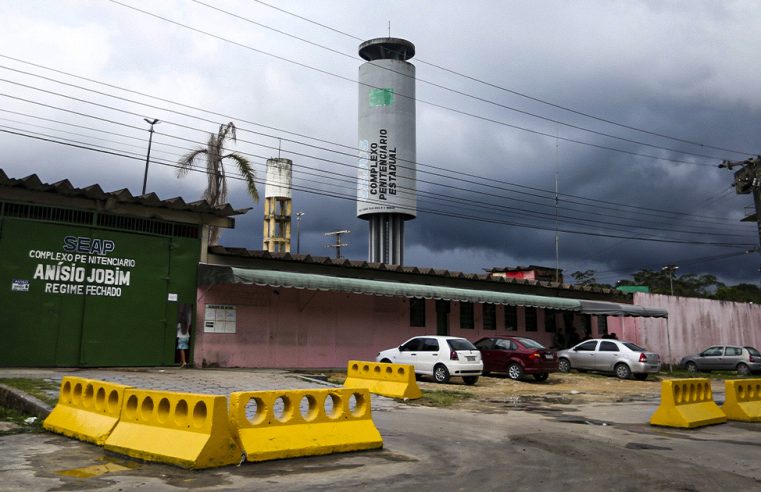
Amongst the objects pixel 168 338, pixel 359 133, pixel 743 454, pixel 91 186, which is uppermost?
pixel 359 133

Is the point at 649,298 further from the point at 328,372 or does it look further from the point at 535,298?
the point at 328,372

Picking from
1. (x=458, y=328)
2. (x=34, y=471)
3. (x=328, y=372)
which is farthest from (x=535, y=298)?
(x=34, y=471)

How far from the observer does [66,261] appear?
58.6ft

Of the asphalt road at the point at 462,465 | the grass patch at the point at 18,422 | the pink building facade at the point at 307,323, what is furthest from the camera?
the pink building facade at the point at 307,323

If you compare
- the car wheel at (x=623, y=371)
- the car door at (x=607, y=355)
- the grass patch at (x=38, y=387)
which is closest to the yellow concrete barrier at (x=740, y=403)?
the car wheel at (x=623, y=371)

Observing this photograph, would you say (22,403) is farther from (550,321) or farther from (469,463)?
(550,321)

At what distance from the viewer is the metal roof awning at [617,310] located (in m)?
30.5

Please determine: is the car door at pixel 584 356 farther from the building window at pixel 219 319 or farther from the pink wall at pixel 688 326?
the building window at pixel 219 319

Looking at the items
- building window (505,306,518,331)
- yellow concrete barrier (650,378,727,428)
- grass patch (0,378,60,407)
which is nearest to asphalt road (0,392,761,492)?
yellow concrete barrier (650,378,727,428)

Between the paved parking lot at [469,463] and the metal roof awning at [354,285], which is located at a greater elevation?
the metal roof awning at [354,285]

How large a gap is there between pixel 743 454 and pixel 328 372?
1496 cm

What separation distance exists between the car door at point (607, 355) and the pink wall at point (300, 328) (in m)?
6.94

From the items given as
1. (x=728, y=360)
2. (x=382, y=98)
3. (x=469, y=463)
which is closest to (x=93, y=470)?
(x=469, y=463)

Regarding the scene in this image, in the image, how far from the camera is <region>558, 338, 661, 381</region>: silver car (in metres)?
23.8
